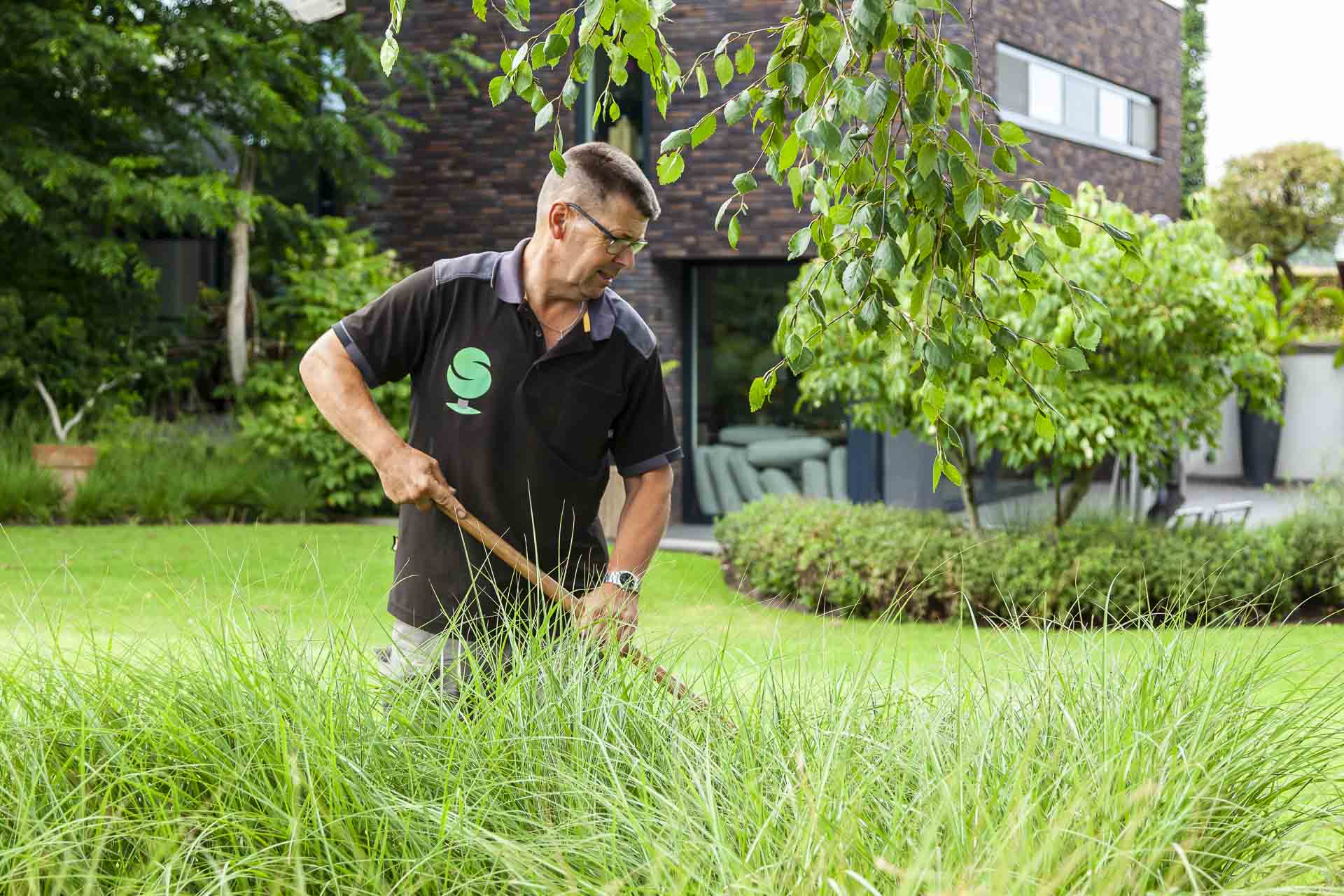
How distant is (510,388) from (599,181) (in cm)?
54

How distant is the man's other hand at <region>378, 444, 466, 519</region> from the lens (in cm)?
306

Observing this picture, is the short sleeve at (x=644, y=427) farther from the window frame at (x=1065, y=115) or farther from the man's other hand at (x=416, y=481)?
the window frame at (x=1065, y=115)

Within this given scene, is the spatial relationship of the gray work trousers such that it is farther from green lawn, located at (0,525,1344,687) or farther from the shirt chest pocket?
the shirt chest pocket

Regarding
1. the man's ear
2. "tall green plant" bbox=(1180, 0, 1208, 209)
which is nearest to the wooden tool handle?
the man's ear

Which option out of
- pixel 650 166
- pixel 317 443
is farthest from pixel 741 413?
pixel 317 443

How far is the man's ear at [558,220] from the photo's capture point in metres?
3.22

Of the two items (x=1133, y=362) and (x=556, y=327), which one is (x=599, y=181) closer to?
(x=556, y=327)

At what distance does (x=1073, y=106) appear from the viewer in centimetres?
1647

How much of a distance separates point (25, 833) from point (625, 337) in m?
1.79

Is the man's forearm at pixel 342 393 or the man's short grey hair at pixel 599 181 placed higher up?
the man's short grey hair at pixel 599 181

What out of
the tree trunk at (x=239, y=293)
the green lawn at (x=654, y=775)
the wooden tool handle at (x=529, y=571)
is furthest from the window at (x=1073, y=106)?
the green lawn at (x=654, y=775)

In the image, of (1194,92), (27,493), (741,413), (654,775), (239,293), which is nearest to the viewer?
(654,775)

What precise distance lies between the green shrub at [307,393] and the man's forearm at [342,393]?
8.43 meters

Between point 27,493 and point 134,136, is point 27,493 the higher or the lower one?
the lower one
